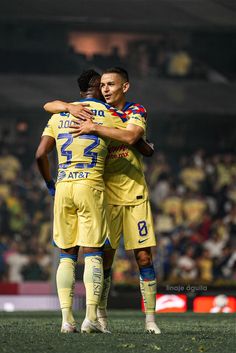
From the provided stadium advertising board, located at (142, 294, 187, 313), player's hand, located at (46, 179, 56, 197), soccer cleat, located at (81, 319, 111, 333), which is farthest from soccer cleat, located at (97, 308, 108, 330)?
stadium advertising board, located at (142, 294, 187, 313)

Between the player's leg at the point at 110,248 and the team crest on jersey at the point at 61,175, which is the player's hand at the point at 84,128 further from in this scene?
the player's leg at the point at 110,248

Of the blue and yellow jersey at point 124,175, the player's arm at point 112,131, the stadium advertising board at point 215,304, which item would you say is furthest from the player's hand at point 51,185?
the stadium advertising board at point 215,304

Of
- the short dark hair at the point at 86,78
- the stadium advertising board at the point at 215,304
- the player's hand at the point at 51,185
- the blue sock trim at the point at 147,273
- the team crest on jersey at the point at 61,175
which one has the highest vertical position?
the short dark hair at the point at 86,78

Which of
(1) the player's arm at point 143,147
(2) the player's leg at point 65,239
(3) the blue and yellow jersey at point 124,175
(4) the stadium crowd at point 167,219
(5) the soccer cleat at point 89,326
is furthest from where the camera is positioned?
(4) the stadium crowd at point 167,219

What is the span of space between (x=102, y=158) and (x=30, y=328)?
1.77 metres

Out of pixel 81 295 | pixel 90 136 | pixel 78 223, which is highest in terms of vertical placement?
pixel 90 136

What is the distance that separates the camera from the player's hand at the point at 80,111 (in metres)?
7.47

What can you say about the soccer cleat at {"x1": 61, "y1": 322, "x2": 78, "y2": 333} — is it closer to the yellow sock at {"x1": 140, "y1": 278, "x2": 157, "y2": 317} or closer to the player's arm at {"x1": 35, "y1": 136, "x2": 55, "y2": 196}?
the yellow sock at {"x1": 140, "y1": 278, "x2": 157, "y2": 317}

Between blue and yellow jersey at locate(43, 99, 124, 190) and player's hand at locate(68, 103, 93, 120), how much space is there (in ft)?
0.13

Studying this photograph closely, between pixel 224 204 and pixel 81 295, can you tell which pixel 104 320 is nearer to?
pixel 81 295

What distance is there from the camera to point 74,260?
24.8 feet

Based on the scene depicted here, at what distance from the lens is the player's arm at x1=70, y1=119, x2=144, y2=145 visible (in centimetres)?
745

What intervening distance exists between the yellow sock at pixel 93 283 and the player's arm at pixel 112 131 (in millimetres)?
843

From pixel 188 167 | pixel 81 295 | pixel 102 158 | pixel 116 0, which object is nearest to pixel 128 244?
pixel 102 158
